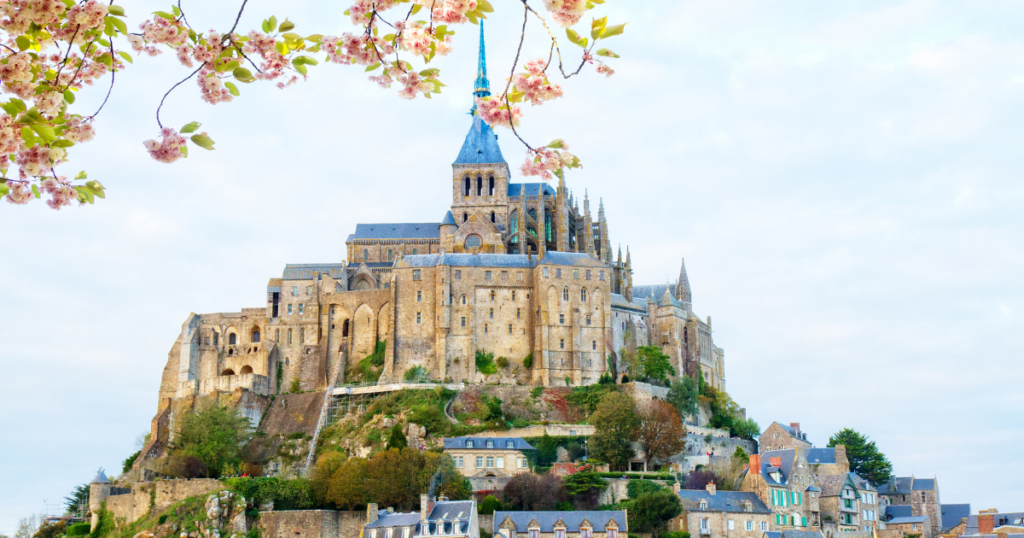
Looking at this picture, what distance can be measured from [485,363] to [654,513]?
2137cm

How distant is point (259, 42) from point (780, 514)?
173ft

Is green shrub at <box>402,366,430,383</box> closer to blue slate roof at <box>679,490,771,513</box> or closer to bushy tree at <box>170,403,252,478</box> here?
bushy tree at <box>170,403,252,478</box>

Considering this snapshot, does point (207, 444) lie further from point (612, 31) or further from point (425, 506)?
point (612, 31)

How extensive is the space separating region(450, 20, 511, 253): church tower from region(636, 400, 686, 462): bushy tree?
64.8 ft

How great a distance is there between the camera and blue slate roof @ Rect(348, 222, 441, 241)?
82812 mm

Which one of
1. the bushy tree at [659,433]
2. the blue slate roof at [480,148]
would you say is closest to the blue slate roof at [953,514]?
the bushy tree at [659,433]

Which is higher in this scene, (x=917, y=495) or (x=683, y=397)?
(x=683, y=397)

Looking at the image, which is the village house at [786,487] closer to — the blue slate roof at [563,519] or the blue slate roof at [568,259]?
the blue slate roof at [563,519]

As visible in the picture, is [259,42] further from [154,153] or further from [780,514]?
[780,514]

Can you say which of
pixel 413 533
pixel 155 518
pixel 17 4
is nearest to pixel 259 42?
pixel 17 4

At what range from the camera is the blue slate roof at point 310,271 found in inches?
3073

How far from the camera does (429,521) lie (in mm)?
47812

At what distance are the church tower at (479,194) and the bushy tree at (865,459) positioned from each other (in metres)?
27.5

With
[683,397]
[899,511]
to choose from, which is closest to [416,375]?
[683,397]
